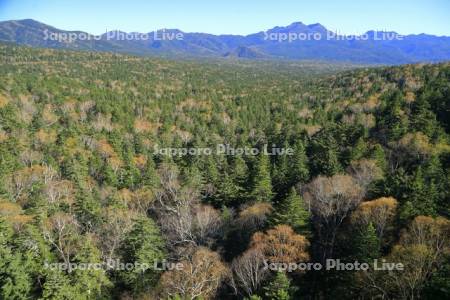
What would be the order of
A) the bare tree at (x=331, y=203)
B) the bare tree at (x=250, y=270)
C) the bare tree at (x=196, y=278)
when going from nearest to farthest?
the bare tree at (x=196, y=278) < the bare tree at (x=250, y=270) < the bare tree at (x=331, y=203)

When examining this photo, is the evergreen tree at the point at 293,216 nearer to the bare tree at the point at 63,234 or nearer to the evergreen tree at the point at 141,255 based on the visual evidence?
the evergreen tree at the point at 141,255

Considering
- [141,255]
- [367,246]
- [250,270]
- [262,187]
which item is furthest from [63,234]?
[367,246]

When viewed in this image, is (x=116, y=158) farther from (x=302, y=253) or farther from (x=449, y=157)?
(x=449, y=157)

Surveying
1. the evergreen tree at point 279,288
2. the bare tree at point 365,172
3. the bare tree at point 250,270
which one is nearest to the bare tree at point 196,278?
the bare tree at point 250,270

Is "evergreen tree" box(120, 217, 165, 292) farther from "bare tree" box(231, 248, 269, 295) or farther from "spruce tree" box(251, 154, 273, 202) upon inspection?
"spruce tree" box(251, 154, 273, 202)

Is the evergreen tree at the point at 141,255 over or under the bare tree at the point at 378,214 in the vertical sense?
under

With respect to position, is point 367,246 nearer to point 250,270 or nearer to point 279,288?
point 279,288

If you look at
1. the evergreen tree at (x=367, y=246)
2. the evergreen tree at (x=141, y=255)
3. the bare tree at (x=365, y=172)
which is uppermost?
the bare tree at (x=365, y=172)

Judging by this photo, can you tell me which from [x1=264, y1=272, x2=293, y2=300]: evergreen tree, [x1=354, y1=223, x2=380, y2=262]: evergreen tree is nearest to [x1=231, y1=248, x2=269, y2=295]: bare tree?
[x1=264, y1=272, x2=293, y2=300]: evergreen tree

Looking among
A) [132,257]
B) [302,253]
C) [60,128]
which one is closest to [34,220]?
[132,257]

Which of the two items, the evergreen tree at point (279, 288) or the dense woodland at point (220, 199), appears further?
the dense woodland at point (220, 199)
